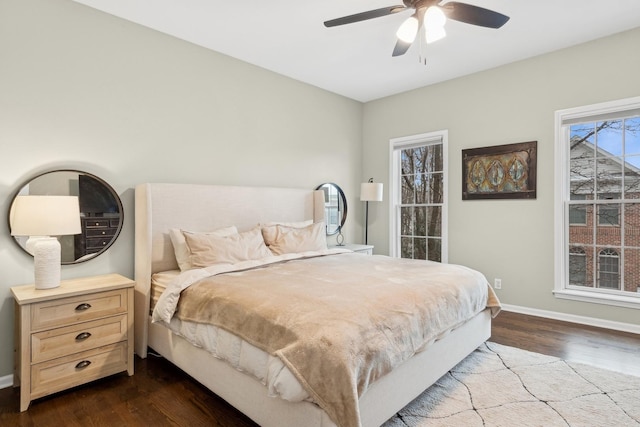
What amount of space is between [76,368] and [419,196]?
4140mm

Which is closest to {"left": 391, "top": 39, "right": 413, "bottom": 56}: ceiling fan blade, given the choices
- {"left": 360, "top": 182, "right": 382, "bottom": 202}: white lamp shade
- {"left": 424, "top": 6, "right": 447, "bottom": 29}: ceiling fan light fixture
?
{"left": 424, "top": 6, "right": 447, "bottom": 29}: ceiling fan light fixture

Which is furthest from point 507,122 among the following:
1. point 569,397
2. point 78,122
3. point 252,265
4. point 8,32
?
point 8,32

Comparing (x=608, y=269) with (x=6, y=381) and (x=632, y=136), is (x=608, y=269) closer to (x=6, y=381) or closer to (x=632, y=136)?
(x=632, y=136)

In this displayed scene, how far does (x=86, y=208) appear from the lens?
8.88 feet

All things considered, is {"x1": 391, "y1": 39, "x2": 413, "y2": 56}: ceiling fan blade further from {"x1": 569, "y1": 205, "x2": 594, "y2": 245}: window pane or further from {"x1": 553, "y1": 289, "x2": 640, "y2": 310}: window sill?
{"x1": 553, "y1": 289, "x2": 640, "y2": 310}: window sill

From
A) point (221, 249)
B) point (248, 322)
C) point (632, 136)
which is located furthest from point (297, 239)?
point (632, 136)

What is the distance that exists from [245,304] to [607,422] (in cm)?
209

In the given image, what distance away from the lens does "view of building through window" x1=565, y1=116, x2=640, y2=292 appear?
3350 mm

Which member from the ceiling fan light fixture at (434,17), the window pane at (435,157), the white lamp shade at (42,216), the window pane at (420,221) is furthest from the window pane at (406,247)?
the white lamp shade at (42,216)

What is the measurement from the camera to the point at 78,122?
2.71m

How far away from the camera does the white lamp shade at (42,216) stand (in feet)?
7.08

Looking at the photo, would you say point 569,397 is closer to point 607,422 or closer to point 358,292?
point 607,422

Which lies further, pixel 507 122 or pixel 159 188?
pixel 507 122

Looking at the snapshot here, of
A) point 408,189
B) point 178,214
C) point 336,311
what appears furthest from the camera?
point 408,189
